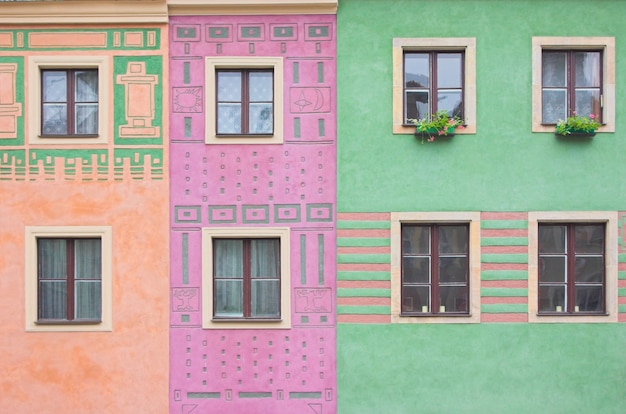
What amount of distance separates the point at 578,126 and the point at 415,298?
3770mm

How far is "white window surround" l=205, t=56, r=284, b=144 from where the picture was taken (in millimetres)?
8664

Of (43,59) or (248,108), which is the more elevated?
(43,59)

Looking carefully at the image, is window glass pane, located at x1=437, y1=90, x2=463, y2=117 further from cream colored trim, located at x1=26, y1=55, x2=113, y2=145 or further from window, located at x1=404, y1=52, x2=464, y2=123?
cream colored trim, located at x1=26, y1=55, x2=113, y2=145

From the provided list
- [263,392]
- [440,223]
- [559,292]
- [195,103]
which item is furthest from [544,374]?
[195,103]

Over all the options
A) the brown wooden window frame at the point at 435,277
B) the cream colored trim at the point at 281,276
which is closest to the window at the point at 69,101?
the cream colored trim at the point at 281,276

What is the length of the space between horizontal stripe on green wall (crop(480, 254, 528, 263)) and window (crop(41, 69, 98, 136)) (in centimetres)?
677

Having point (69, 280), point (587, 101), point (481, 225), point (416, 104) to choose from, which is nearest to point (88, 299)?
point (69, 280)

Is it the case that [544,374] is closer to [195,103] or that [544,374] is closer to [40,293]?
[195,103]

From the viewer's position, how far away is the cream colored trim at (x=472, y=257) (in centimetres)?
859

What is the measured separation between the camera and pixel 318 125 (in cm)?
870

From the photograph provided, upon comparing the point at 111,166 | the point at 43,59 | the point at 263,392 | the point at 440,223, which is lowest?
the point at 263,392

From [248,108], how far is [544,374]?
6.52 metres

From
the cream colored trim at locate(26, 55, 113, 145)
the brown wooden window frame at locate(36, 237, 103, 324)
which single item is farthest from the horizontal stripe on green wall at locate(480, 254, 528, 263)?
the cream colored trim at locate(26, 55, 113, 145)

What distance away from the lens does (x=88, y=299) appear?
28.8 ft
